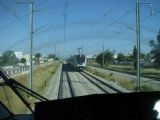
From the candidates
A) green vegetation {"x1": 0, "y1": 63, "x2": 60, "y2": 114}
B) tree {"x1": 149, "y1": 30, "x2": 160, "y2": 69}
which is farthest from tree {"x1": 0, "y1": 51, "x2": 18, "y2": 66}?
tree {"x1": 149, "y1": 30, "x2": 160, "y2": 69}

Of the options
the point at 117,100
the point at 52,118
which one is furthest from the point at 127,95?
the point at 52,118

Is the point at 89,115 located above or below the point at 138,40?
below

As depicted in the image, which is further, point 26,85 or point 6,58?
point 26,85

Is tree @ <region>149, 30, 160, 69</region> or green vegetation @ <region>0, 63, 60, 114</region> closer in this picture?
green vegetation @ <region>0, 63, 60, 114</region>

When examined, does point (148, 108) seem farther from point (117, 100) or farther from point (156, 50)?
point (156, 50)

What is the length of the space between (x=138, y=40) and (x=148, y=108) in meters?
25.9

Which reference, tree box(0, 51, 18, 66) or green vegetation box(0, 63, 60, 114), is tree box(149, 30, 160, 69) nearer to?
green vegetation box(0, 63, 60, 114)

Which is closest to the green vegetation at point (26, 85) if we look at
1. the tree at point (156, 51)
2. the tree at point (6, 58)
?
the tree at point (6, 58)

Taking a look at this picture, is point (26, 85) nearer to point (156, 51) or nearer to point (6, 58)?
point (6, 58)

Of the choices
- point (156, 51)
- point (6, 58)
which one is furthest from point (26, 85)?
point (156, 51)

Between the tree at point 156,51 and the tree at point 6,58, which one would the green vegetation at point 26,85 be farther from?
the tree at point 156,51

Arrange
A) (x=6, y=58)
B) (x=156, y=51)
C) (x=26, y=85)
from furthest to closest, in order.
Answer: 1. (x=156, y=51)
2. (x=26, y=85)
3. (x=6, y=58)

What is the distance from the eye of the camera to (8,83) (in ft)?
12.4

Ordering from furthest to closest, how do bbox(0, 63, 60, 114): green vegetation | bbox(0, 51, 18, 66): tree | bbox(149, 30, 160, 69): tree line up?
bbox(149, 30, 160, 69): tree → bbox(0, 51, 18, 66): tree → bbox(0, 63, 60, 114): green vegetation
